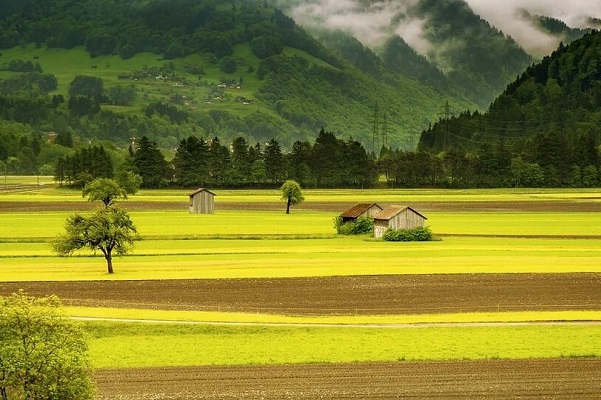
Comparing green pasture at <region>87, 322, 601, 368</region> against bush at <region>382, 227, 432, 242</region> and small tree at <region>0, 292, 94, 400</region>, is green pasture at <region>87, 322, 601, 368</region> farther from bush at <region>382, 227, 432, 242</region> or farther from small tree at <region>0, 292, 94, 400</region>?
bush at <region>382, 227, 432, 242</region>

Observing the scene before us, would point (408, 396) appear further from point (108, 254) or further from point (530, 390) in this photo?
point (108, 254)

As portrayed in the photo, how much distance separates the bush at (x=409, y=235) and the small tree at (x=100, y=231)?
113 ft

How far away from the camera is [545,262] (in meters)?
73.8

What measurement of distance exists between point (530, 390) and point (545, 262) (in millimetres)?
39867

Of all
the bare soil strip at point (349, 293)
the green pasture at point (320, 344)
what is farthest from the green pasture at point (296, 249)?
the green pasture at point (320, 344)

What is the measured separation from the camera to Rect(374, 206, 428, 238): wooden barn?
323 feet

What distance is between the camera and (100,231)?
233 feet

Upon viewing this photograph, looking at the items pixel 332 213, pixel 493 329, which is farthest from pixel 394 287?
pixel 332 213

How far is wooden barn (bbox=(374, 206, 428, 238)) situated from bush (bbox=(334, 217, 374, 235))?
5.02 metres

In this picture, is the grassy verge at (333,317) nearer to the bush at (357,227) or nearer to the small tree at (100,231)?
the small tree at (100,231)

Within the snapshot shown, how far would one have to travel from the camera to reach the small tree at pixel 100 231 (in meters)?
70.7

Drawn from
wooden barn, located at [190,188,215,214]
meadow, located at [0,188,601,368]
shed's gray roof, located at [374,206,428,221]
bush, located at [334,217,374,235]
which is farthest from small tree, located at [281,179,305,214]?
shed's gray roof, located at [374,206,428,221]

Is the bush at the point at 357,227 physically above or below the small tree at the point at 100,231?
below

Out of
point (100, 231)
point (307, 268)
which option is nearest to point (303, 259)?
point (307, 268)
